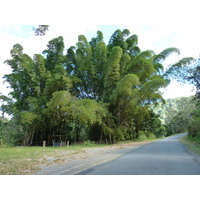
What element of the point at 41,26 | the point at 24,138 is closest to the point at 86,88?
the point at 24,138

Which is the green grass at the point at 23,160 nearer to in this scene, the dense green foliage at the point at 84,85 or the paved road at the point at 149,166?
the paved road at the point at 149,166

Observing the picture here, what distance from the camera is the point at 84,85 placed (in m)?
16.0

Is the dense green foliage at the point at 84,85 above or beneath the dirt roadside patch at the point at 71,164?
above

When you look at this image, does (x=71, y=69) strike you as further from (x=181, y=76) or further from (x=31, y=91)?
(x=181, y=76)

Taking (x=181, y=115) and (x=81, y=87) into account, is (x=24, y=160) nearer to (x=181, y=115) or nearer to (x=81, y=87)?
(x=81, y=87)

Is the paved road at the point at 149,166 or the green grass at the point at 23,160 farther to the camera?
the green grass at the point at 23,160

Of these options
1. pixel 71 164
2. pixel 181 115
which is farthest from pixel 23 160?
pixel 181 115

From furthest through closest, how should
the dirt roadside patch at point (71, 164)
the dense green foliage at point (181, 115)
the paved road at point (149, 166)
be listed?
1. the dense green foliage at point (181, 115)
2. the dirt roadside patch at point (71, 164)
3. the paved road at point (149, 166)

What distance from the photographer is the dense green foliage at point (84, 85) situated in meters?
12.7

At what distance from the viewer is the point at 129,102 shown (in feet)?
50.6

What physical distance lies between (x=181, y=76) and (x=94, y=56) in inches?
292

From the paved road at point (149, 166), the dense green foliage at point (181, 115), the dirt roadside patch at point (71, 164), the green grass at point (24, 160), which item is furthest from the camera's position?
the dense green foliage at point (181, 115)

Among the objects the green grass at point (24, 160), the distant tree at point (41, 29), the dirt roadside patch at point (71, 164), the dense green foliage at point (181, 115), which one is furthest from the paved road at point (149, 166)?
the dense green foliage at point (181, 115)

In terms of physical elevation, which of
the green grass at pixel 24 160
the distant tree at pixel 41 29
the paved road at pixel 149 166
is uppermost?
the distant tree at pixel 41 29
